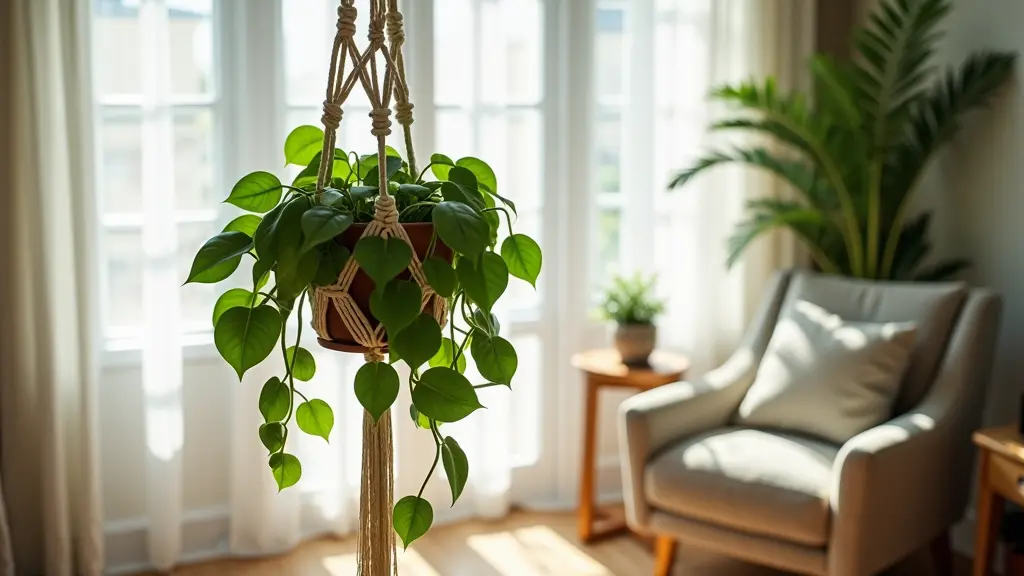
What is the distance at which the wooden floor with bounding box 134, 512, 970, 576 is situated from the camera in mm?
3305

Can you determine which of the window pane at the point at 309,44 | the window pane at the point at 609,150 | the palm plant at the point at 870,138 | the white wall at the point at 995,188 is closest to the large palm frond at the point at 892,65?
the palm plant at the point at 870,138

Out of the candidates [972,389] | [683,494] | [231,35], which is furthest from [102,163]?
[972,389]

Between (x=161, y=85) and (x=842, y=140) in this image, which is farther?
(x=842, y=140)

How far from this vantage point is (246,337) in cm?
→ 129

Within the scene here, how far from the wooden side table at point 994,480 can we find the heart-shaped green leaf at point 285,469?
195cm

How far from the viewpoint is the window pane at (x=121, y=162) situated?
10.5ft

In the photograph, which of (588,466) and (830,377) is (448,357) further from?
(588,466)

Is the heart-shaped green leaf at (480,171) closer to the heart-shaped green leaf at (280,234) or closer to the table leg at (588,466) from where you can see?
the heart-shaped green leaf at (280,234)

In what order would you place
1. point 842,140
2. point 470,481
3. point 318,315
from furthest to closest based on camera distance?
point 470,481 → point 842,140 → point 318,315

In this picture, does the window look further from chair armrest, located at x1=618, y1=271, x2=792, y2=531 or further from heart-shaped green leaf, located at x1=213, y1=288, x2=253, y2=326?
heart-shaped green leaf, located at x1=213, y1=288, x2=253, y2=326

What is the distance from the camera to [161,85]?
10.4 feet

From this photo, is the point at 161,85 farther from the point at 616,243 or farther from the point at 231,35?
the point at 616,243

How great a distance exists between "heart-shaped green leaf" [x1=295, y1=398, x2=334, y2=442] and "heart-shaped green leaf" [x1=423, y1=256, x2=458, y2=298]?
34 centimetres

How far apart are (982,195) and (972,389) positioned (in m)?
0.79
